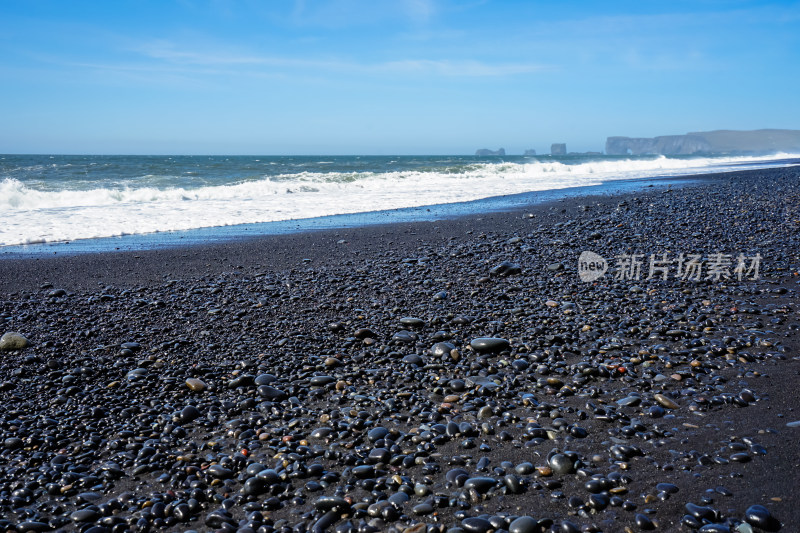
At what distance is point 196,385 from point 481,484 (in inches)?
88.4

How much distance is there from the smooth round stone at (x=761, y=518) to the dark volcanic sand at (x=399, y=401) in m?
0.01

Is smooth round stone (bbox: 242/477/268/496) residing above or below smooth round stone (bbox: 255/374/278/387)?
below

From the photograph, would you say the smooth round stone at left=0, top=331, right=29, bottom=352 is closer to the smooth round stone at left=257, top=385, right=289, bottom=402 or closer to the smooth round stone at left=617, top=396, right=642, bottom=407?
the smooth round stone at left=257, top=385, right=289, bottom=402

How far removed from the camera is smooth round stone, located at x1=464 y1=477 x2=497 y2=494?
2.61 meters

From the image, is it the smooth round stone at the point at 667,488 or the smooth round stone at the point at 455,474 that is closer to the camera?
the smooth round stone at the point at 667,488

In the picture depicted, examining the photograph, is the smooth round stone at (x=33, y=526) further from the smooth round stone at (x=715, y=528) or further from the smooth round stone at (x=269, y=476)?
the smooth round stone at (x=715, y=528)

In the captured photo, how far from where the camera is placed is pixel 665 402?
3.36 m

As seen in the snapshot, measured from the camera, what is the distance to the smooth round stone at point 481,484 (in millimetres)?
2611

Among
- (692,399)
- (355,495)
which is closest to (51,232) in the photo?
(355,495)

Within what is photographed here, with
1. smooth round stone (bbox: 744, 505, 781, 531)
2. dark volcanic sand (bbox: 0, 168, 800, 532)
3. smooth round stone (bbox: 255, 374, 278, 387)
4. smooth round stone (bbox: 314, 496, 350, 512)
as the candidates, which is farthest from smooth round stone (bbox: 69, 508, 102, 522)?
smooth round stone (bbox: 744, 505, 781, 531)

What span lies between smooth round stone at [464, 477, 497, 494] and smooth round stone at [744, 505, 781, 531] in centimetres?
105

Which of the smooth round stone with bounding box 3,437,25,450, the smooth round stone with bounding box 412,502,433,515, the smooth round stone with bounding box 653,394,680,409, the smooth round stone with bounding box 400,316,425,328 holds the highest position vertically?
the smooth round stone with bounding box 400,316,425,328

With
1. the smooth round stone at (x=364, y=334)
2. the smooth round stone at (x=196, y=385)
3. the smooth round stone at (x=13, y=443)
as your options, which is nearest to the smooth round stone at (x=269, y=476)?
the smooth round stone at (x=196, y=385)

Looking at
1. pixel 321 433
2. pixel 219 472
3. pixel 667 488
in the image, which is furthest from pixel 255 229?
pixel 667 488
